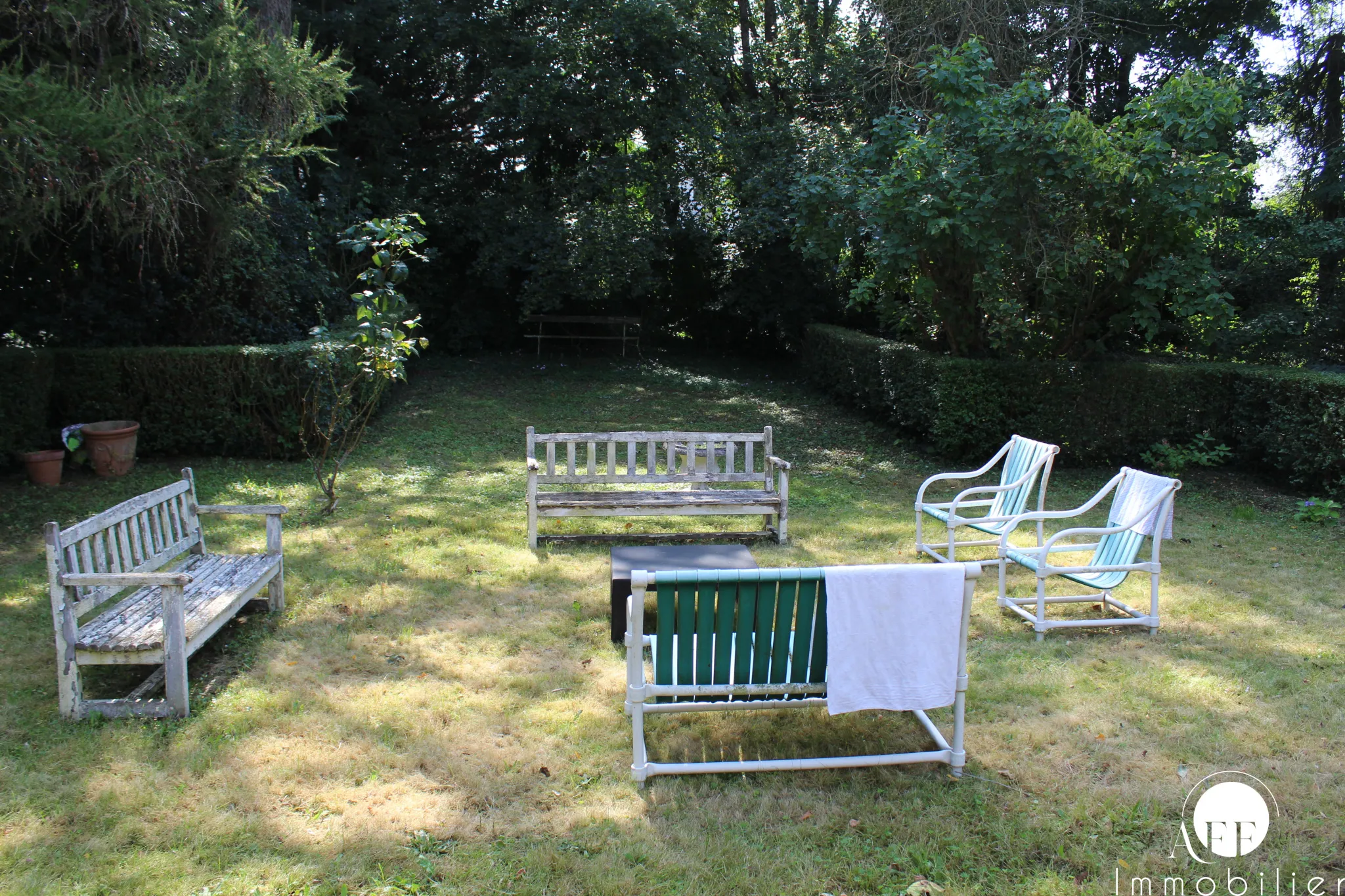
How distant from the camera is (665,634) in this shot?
3.62 m

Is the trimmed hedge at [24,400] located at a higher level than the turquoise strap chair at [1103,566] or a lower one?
higher

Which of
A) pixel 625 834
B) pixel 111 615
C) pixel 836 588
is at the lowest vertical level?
pixel 625 834

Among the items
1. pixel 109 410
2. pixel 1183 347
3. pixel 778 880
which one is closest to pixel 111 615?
pixel 778 880

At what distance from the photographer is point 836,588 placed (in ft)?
11.6

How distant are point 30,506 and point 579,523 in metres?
4.68

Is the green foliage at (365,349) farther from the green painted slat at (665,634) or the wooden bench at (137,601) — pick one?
the green painted slat at (665,634)

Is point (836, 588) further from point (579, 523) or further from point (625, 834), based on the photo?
point (579, 523)

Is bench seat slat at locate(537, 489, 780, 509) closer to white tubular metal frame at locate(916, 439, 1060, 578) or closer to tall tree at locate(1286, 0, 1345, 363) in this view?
white tubular metal frame at locate(916, 439, 1060, 578)

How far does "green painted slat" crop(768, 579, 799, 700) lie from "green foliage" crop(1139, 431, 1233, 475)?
770 cm

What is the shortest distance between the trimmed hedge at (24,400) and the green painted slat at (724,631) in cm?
762

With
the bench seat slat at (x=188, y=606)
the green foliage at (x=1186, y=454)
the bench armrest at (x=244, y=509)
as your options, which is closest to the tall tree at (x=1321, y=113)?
the green foliage at (x=1186, y=454)

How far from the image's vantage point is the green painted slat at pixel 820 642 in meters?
3.60

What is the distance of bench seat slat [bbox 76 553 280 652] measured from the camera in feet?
13.3

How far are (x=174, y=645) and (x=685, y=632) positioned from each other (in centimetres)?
237
